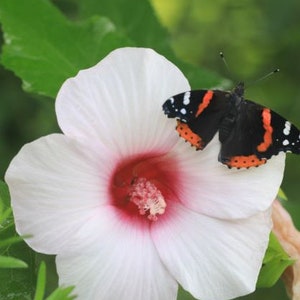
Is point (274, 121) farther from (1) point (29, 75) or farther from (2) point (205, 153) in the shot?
(1) point (29, 75)

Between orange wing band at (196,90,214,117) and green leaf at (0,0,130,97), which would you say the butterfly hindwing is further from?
green leaf at (0,0,130,97)

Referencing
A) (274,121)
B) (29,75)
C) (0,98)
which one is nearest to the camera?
(274,121)

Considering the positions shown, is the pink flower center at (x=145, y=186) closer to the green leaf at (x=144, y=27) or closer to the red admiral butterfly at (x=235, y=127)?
the red admiral butterfly at (x=235, y=127)

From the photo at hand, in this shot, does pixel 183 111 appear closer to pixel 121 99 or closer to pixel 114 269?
pixel 121 99

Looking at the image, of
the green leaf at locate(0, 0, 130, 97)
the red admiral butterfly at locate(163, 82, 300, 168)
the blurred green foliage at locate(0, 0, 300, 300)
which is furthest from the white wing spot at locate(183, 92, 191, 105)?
the blurred green foliage at locate(0, 0, 300, 300)

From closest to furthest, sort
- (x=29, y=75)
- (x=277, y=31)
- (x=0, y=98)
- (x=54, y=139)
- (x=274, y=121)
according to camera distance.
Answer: (x=54, y=139), (x=274, y=121), (x=29, y=75), (x=0, y=98), (x=277, y=31)

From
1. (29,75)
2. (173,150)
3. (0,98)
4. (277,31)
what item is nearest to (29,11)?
(29,75)
